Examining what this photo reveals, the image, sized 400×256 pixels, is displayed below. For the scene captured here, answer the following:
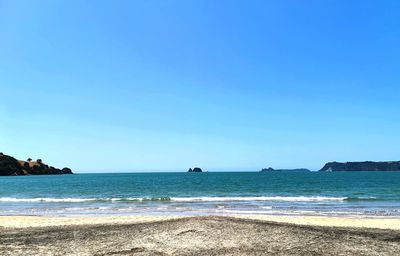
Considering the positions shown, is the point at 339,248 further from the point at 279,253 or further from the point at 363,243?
the point at 279,253

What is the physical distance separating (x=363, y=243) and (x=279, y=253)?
10.3ft

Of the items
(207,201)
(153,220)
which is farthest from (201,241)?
(207,201)

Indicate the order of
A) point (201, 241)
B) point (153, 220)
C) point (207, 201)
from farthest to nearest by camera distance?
point (207, 201) → point (153, 220) → point (201, 241)

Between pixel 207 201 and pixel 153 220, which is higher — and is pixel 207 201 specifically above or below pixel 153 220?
below

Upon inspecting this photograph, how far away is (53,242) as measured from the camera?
1213cm

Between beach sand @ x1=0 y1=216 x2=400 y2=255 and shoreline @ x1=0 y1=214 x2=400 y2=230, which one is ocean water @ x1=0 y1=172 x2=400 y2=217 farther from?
beach sand @ x1=0 y1=216 x2=400 y2=255

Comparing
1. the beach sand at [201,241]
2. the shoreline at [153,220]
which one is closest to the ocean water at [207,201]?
the shoreline at [153,220]

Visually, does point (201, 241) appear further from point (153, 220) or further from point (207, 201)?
point (207, 201)

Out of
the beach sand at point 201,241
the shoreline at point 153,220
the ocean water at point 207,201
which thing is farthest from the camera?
the ocean water at point 207,201

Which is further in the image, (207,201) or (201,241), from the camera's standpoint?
(207,201)

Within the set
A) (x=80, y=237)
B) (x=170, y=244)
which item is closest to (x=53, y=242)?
(x=80, y=237)

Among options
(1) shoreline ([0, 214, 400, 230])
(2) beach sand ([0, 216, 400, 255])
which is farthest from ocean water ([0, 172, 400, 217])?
(2) beach sand ([0, 216, 400, 255])

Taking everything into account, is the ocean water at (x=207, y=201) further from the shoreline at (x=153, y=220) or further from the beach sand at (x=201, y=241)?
the beach sand at (x=201, y=241)

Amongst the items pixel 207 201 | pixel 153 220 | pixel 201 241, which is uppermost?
pixel 201 241
